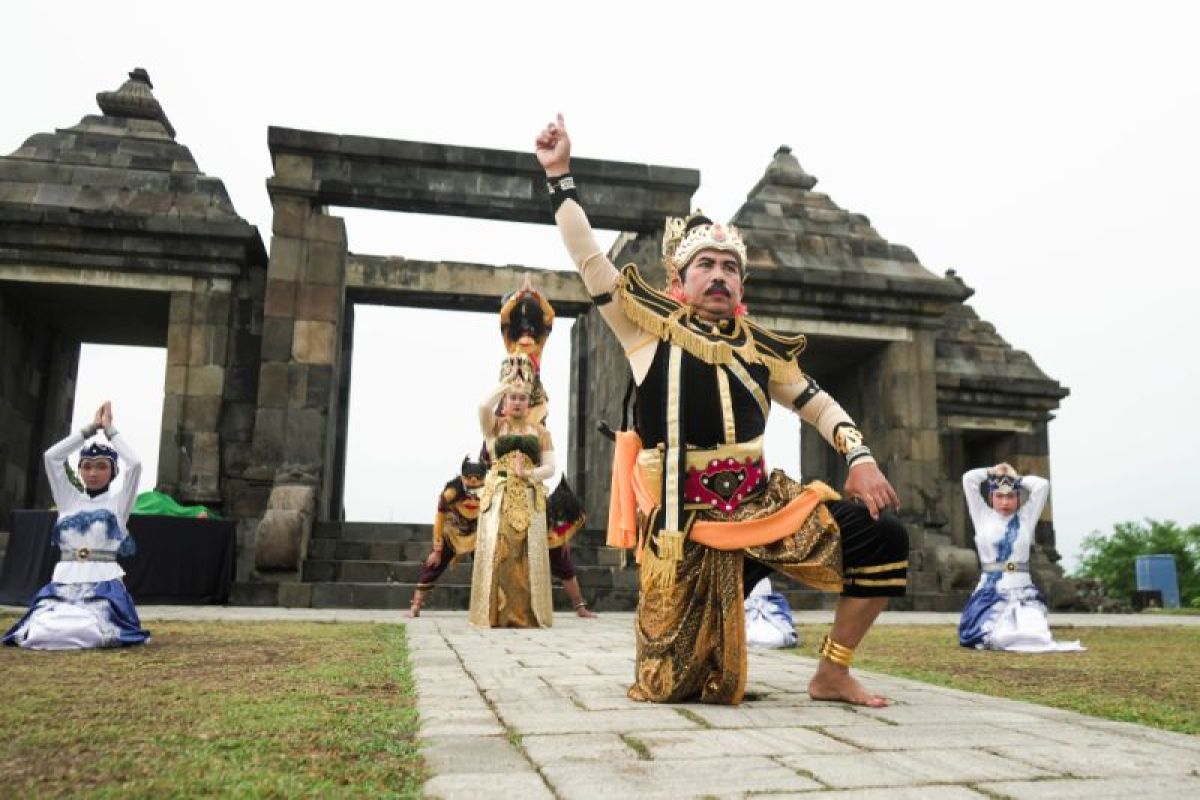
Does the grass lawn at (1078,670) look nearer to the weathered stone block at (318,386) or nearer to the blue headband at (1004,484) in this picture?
the blue headband at (1004,484)

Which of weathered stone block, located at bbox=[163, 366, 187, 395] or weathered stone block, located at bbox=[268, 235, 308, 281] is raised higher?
weathered stone block, located at bbox=[268, 235, 308, 281]

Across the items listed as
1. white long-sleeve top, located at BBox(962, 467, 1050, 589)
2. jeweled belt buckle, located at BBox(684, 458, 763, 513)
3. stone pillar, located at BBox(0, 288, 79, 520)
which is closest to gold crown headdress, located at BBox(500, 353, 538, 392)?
white long-sleeve top, located at BBox(962, 467, 1050, 589)

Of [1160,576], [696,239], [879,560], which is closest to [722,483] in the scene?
[879,560]

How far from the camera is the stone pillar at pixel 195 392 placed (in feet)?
42.3

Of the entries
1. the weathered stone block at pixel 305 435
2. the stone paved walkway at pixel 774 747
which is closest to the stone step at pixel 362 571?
the weathered stone block at pixel 305 435

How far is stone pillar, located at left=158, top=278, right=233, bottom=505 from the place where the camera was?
1291 cm

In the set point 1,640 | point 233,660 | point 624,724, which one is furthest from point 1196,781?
point 1,640

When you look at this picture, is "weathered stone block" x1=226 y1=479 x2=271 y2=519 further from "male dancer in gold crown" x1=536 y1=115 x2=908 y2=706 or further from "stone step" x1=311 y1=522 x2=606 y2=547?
"male dancer in gold crown" x1=536 y1=115 x2=908 y2=706

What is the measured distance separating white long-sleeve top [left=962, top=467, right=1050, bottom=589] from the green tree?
86.1 feet

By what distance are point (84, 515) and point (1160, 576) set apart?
1026 inches

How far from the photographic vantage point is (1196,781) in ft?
7.49

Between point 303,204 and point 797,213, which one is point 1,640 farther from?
point 797,213

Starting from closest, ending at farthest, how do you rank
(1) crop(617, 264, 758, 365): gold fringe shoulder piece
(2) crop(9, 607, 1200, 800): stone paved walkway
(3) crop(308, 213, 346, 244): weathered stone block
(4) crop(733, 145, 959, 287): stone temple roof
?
(2) crop(9, 607, 1200, 800): stone paved walkway, (1) crop(617, 264, 758, 365): gold fringe shoulder piece, (3) crop(308, 213, 346, 244): weathered stone block, (4) crop(733, 145, 959, 287): stone temple roof

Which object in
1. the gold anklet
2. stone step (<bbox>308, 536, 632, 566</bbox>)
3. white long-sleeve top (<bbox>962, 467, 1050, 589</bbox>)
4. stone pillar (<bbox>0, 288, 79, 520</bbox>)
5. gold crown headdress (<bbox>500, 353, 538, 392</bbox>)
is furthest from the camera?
stone pillar (<bbox>0, 288, 79, 520</bbox>)
